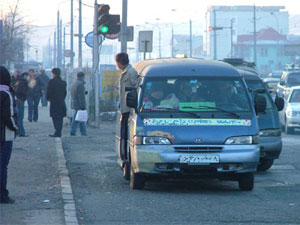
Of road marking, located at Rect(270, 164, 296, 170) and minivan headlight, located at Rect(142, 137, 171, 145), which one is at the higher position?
minivan headlight, located at Rect(142, 137, 171, 145)

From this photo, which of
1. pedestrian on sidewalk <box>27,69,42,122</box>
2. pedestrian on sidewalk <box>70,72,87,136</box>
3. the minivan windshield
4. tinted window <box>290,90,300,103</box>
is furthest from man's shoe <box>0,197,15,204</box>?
tinted window <box>290,90,300,103</box>

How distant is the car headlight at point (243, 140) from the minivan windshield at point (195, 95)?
374 millimetres

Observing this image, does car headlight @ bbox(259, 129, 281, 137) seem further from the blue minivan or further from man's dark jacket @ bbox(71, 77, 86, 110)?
man's dark jacket @ bbox(71, 77, 86, 110)

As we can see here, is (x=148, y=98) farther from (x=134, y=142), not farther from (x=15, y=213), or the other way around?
(x=15, y=213)

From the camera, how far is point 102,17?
763 inches

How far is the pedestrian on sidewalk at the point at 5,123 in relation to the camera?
9.04 meters

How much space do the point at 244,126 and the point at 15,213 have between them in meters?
3.59

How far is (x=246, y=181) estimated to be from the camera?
10.9 meters

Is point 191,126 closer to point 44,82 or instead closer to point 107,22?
point 107,22

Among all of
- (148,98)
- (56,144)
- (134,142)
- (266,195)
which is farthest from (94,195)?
(56,144)

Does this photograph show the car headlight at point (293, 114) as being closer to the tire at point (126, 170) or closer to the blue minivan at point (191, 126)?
the blue minivan at point (191, 126)

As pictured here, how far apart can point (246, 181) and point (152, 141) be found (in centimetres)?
155

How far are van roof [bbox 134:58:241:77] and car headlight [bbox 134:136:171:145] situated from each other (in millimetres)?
1207

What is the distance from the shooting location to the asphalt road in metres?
8.72
